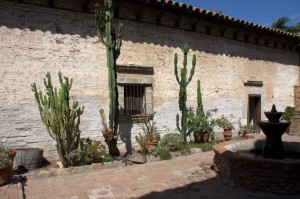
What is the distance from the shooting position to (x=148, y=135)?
886cm

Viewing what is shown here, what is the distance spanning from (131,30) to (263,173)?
6.15 m

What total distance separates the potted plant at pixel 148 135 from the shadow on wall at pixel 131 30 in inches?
108

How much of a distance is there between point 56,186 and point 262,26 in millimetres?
10742

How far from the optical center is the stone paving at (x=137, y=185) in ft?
16.7

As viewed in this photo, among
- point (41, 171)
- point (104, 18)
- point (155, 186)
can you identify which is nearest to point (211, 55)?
point (104, 18)

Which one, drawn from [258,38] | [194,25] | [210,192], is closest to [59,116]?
[210,192]

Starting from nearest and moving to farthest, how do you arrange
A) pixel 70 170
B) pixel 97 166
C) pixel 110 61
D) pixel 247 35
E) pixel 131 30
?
pixel 70 170 → pixel 97 166 → pixel 110 61 → pixel 131 30 → pixel 247 35

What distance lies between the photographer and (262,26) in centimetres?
1206

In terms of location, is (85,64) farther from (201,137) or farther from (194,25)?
(201,137)

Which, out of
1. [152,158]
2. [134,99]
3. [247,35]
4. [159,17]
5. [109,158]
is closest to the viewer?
[109,158]

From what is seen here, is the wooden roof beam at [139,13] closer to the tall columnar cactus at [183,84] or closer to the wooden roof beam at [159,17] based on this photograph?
the wooden roof beam at [159,17]

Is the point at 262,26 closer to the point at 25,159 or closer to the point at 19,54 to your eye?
the point at 19,54

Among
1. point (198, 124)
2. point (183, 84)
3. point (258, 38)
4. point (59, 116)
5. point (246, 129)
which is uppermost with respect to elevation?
point (258, 38)

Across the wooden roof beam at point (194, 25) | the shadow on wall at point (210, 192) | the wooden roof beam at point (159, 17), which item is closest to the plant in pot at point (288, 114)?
the wooden roof beam at point (194, 25)
